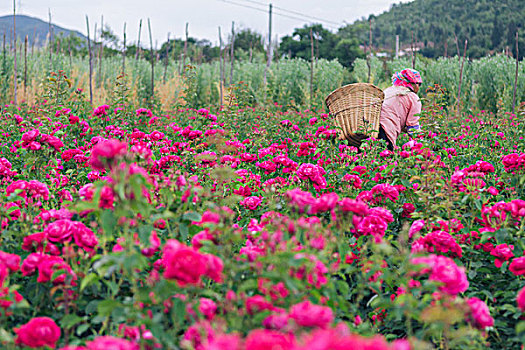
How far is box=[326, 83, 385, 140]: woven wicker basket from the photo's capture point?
4555 mm

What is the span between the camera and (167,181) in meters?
1.82

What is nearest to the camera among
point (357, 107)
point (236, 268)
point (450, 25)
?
point (236, 268)

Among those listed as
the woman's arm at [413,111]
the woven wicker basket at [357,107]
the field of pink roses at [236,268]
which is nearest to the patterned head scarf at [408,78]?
the woman's arm at [413,111]

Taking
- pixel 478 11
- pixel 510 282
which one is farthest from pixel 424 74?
pixel 478 11

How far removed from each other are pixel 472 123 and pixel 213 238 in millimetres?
6155

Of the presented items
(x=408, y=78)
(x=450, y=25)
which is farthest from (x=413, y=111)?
(x=450, y=25)

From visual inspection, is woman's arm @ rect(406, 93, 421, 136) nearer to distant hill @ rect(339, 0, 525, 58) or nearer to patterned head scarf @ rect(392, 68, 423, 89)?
patterned head scarf @ rect(392, 68, 423, 89)

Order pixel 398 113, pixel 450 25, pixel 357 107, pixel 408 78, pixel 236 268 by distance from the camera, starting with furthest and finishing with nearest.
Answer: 1. pixel 450 25
2. pixel 408 78
3. pixel 398 113
4. pixel 357 107
5. pixel 236 268

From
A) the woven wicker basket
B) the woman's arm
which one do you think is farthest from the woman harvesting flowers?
the woven wicker basket

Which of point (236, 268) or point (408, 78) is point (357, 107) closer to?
point (408, 78)

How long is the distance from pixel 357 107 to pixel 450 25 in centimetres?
4120

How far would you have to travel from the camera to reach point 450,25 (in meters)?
40.9

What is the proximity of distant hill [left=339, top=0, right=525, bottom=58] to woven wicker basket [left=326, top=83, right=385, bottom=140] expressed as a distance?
29.5m

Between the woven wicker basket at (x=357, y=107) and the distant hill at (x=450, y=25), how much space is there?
96.8 ft
